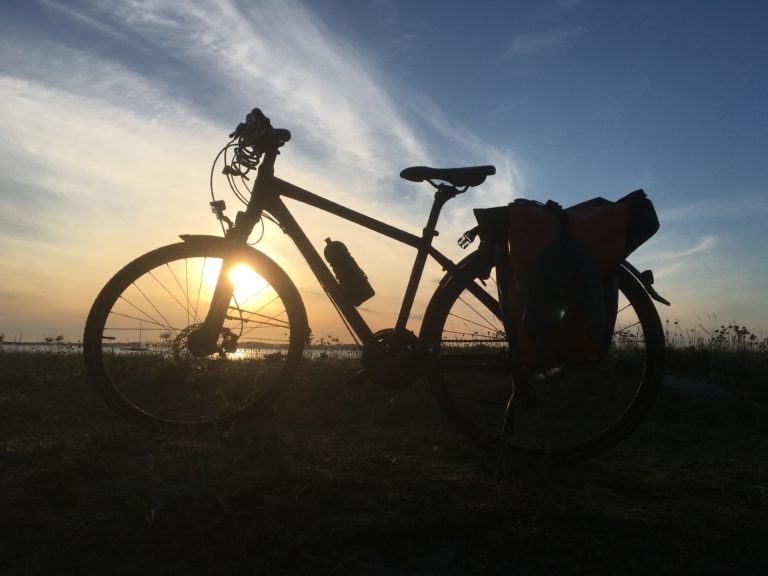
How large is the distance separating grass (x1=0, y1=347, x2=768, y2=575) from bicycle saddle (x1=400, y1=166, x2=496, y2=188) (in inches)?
62.9

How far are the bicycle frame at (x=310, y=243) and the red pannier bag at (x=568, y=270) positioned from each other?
1.81 ft

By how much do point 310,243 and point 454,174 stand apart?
1.04m

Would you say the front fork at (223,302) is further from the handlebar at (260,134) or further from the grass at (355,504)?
the grass at (355,504)

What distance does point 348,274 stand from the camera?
364cm

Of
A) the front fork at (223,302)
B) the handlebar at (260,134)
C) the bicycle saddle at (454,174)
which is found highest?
the handlebar at (260,134)

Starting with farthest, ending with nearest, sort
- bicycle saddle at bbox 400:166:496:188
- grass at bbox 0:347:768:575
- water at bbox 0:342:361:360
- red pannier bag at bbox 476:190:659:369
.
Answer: water at bbox 0:342:361:360 → bicycle saddle at bbox 400:166:496:188 → red pannier bag at bbox 476:190:659:369 → grass at bbox 0:347:768:575

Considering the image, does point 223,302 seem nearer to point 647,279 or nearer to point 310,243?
point 310,243

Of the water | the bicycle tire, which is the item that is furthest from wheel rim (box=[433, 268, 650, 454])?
the water

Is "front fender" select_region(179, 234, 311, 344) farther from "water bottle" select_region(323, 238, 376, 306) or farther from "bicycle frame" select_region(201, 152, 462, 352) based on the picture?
"water bottle" select_region(323, 238, 376, 306)

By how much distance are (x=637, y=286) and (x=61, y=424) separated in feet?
12.1

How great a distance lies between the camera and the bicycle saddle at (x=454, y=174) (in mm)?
3436

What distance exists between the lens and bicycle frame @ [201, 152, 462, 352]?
11.6 feet

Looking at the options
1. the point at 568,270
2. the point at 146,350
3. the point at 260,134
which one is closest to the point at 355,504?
the point at 568,270

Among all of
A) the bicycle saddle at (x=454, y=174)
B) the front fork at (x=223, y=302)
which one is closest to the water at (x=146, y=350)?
the front fork at (x=223, y=302)
